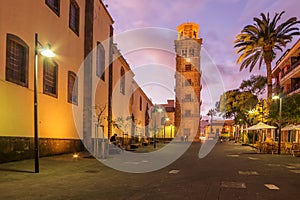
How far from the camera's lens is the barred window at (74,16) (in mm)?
19709

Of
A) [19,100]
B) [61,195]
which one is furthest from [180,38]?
[61,195]

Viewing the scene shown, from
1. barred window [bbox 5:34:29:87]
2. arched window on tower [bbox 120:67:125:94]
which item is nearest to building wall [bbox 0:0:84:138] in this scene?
barred window [bbox 5:34:29:87]

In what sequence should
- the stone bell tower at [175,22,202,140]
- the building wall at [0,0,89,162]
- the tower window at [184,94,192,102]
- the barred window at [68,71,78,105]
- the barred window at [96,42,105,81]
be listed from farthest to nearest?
the tower window at [184,94,192,102] < the stone bell tower at [175,22,202,140] < the barred window at [96,42,105,81] < the barred window at [68,71,78,105] < the building wall at [0,0,89,162]

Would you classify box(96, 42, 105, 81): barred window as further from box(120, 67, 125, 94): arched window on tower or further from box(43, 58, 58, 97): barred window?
box(120, 67, 125, 94): arched window on tower

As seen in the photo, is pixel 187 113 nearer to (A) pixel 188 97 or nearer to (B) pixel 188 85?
(A) pixel 188 97

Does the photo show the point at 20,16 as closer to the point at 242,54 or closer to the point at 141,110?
the point at 242,54

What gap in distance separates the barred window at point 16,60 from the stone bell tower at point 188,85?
4828cm

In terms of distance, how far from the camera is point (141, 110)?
162 ft

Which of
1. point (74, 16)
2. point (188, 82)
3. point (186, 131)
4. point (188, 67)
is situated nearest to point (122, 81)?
point (74, 16)

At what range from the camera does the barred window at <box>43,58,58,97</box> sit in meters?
16.0

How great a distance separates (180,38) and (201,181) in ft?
186

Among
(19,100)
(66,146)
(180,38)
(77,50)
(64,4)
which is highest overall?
(180,38)

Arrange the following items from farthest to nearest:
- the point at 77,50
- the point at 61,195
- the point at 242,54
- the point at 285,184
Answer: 1. the point at 242,54
2. the point at 77,50
3. the point at 285,184
4. the point at 61,195

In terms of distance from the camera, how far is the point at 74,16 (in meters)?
20.5
